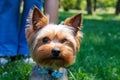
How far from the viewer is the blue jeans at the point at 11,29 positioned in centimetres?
670

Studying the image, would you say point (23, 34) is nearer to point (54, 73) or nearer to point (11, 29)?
point (11, 29)

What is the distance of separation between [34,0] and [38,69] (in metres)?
1.75

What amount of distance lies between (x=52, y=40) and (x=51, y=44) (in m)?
0.07

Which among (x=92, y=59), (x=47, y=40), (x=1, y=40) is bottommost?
(x=92, y=59)

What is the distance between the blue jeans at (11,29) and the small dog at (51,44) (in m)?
1.83

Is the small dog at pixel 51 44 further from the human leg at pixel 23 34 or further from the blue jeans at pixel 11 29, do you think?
the blue jeans at pixel 11 29

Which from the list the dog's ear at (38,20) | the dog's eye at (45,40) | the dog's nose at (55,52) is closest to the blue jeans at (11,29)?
the dog's ear at (38,20)

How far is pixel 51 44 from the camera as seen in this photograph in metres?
4.53

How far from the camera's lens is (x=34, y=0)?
21.0ft

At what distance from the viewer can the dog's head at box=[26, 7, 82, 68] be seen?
453cm

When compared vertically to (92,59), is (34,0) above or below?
above

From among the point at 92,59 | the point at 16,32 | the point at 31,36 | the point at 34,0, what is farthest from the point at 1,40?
the point at 31,36

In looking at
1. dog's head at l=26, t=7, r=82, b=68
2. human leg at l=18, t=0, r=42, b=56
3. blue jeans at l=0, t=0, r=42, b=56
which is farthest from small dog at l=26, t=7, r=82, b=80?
blue jeans at l=0, t=0, r=42, b=56

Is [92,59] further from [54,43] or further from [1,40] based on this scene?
[54,43]
